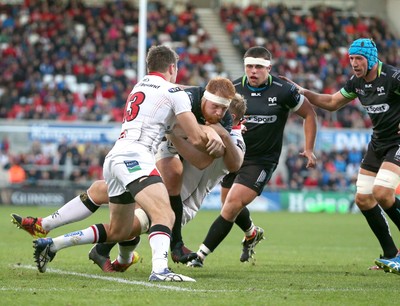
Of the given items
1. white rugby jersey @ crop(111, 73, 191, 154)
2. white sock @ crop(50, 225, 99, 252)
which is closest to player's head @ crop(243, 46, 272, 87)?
white rugby jersey @ crop(111, 73, 191, 154)

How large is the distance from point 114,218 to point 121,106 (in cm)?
2281

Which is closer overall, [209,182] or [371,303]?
[371,303]

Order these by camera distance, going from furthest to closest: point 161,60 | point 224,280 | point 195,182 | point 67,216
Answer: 1. point 195,182
2. point 67,216
3. point 224,280
4. point 161,60

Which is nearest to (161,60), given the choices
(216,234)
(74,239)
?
(74,239)

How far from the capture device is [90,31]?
3512 centimetres

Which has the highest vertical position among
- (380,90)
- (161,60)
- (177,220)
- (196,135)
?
(161,60)

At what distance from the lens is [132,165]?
8.30 metres

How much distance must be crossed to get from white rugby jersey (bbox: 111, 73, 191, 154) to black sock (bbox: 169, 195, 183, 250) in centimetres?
159

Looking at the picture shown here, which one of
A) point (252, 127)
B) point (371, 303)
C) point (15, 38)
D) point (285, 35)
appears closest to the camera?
point (371, 303)

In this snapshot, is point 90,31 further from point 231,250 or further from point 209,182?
point 209,182

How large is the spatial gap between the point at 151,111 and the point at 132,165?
555 millimetres

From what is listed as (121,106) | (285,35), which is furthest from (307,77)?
(121,106)

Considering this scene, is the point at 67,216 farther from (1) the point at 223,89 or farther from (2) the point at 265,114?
(2) the point at 265,114

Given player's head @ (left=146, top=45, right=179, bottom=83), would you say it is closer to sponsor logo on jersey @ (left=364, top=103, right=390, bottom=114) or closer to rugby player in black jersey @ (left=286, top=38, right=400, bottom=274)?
rugby player in black jersey @ (left=286, top=38, right=400, bottom=274)
